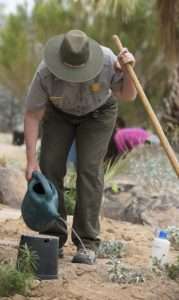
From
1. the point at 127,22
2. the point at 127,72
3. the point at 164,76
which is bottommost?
the point at 164,76

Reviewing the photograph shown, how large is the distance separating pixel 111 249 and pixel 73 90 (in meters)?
1.28

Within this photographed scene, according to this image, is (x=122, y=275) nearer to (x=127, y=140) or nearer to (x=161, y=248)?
(x=161, y=248)

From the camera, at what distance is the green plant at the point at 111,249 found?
608 cm

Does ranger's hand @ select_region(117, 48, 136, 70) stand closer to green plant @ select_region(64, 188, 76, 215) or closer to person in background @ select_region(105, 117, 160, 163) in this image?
green plant @ select_region(64, 188, 76, 215)

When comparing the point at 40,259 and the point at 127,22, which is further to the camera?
the point at 127,22

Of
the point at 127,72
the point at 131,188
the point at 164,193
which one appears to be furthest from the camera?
the point at 131,188

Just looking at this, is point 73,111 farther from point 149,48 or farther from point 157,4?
point 149,48

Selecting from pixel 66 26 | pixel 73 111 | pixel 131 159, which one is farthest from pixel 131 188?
pixel 66 26

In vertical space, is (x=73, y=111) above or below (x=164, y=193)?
above

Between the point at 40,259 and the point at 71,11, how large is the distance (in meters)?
20.3

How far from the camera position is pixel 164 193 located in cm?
977

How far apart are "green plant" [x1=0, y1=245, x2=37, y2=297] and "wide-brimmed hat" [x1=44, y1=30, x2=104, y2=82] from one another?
1.17m

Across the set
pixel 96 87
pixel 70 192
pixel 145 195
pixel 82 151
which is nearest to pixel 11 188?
pixel 70 192

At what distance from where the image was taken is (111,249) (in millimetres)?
6223
